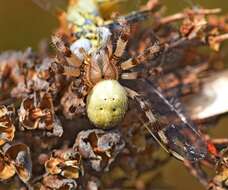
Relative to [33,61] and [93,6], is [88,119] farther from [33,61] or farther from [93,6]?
[93,6]

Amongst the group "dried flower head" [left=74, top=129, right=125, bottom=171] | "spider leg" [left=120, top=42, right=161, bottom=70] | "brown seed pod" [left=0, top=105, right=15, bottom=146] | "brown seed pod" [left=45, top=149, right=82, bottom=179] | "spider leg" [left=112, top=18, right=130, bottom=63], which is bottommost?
"brown seed pod" [left=45, top=149, right=82, bottom=179]

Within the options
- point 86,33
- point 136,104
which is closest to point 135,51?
point 86,33

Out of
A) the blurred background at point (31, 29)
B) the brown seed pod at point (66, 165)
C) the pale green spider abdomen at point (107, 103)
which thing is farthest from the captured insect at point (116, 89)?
the blurred background at point (31, 29)

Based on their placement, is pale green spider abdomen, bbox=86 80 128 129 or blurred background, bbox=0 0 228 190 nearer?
pale green spider abdomen, bbox=86 80 128 129

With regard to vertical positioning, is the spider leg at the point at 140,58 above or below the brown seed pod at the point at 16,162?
above

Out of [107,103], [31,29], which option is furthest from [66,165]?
[31,29]

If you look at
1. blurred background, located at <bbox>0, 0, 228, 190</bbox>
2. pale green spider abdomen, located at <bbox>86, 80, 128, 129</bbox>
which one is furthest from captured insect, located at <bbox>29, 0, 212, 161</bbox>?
blurred background, located at <bbox>0, 0, 228, 190</bbox>

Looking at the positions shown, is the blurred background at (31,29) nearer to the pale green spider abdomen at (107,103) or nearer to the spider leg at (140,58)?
the spider leg at (140,58)

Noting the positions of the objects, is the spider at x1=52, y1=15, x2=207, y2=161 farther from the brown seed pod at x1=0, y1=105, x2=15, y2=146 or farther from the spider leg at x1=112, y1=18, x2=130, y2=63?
the brown seed pod at x1=0, y1=105, x2=15, y2=146
